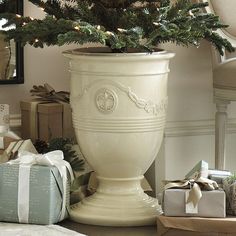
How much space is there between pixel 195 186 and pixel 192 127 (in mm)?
778

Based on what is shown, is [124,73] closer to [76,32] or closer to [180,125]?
[76,32]

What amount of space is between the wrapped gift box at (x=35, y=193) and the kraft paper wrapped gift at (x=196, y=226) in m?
0.43

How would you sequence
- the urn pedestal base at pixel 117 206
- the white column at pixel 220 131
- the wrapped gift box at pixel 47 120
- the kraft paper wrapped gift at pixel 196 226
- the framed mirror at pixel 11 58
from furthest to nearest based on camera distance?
the framed mirror at pixel 11 58, the wrapped gift box at pixel 47 120, the white column at pixel 220 131, the urn pedestal base at pixel 117 206, the kraft paper wrapped gift at pixel 196 226

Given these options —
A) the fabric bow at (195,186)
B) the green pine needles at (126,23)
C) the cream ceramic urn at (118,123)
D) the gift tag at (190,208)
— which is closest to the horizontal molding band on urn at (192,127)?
the cream ceramic urn at (118,123)

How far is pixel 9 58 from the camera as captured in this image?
10.6 feet

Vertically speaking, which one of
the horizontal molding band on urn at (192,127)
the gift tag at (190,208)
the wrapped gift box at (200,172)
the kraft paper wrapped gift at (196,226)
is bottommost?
the kraft paper wrapped gift at (196,226)

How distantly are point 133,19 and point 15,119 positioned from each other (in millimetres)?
952

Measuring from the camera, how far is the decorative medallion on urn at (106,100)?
8.48 feet

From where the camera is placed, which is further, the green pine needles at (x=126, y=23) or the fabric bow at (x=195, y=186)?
the green pine needles at (x=126, y=23)

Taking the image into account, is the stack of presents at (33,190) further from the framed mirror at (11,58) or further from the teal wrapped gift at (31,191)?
the framed mirror at (11,58)

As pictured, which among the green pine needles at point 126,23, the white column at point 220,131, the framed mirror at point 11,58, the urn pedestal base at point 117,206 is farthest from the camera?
the framed mirror at point 11,58

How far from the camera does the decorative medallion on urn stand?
2586mm

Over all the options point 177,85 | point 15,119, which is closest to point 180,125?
point 177,85

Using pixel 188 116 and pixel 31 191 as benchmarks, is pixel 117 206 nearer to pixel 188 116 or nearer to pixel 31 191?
pixel 31 191
